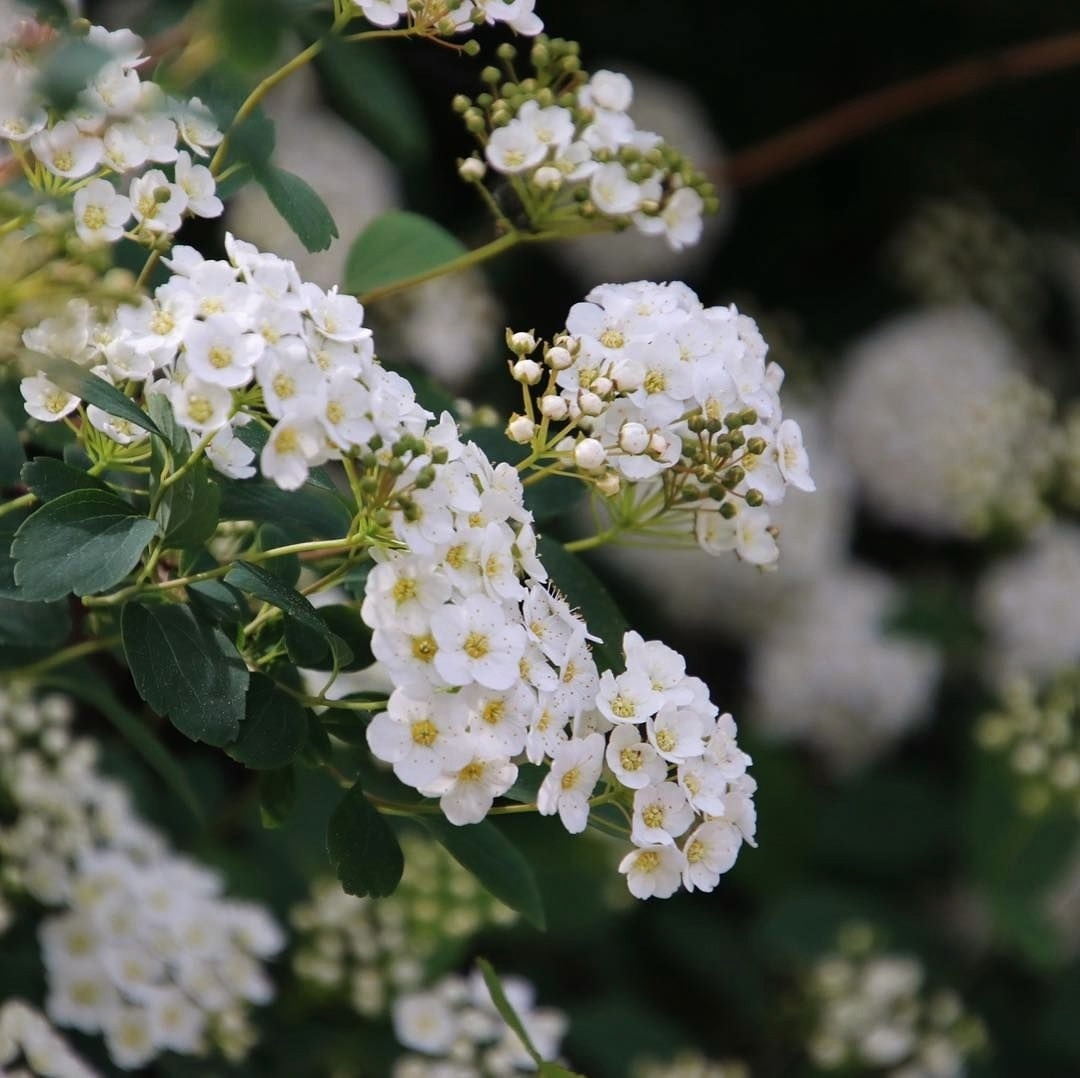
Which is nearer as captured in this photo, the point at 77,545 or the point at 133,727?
the point at 77,545

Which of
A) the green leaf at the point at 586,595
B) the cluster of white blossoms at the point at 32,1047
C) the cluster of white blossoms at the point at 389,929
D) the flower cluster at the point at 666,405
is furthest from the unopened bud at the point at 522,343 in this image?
the cluster of white blossoms at the point at 389,929

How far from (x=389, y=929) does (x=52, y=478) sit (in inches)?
34.8

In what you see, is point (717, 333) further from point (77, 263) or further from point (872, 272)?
point (872, 272)

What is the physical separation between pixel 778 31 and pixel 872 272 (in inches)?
19.3

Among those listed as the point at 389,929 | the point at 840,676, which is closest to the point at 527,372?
the point at 389,929

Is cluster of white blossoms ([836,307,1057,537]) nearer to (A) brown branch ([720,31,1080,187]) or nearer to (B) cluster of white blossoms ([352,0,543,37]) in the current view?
(A) brown branch ([720,31,1080,187])

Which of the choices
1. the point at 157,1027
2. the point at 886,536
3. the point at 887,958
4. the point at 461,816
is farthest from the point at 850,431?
the point at 461,816

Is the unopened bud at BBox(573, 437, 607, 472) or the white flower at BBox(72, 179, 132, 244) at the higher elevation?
the white flower at BBox(72, 179, 132, 244)

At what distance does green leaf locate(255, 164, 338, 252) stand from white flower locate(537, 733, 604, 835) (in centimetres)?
35

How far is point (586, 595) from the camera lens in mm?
966

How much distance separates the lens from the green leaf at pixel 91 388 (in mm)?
736

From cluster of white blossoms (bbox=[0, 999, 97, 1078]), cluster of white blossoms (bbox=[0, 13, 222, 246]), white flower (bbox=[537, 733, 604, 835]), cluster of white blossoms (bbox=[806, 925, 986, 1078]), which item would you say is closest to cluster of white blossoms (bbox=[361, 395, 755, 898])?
white flower (bbox=[537, 733, 604, 835])

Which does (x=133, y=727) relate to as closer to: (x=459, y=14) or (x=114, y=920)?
(x=114, y=920)

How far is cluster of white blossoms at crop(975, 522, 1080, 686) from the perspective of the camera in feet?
8.25
